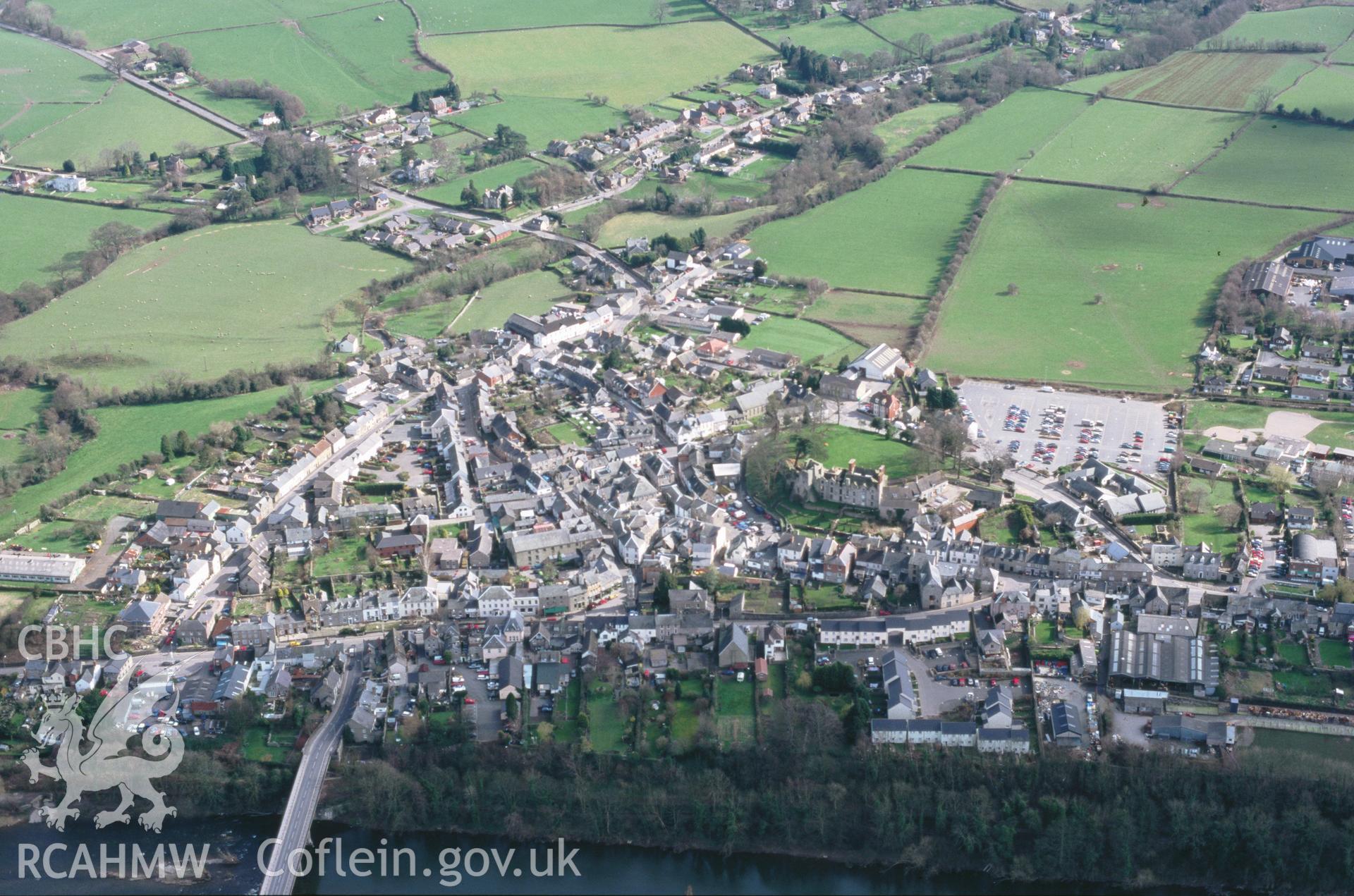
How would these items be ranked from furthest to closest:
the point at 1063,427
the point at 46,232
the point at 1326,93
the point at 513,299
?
the point at 1326,93 < the point at 46,232 < the point at 513,299 < the point at 1063,427

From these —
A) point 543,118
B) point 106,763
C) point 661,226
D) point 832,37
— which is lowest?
point 106,763

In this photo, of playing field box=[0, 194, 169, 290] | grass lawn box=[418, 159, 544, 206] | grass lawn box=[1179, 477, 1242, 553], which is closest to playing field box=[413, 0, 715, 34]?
grass lawn box=[418, 159, 544, 206]

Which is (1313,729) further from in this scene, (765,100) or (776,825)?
(765,100)

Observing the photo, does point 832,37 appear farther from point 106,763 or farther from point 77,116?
point 106,763

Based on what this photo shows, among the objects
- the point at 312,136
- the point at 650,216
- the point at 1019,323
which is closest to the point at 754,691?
the point at 1019,323

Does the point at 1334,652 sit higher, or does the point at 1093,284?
the point at 1093,284

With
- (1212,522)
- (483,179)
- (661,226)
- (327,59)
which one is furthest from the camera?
(327,59)

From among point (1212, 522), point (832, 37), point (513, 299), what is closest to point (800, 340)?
point (513, 299)
